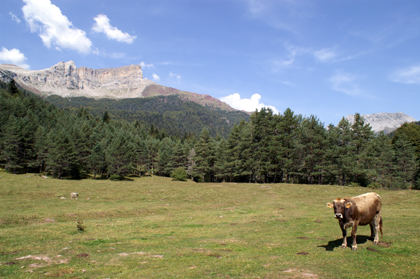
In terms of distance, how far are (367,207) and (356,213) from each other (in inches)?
44.4

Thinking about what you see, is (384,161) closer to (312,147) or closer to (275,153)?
(312,147)

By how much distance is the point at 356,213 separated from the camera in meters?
11.6

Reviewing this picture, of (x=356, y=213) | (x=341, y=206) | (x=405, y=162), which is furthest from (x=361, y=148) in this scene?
(x=341, y=206)

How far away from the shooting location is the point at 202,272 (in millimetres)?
9477

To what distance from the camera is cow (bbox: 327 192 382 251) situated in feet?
37.3

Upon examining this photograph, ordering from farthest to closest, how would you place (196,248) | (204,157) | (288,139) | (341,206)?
1. (204,157)
2. (288,139)
3. (196,248)
4. (341,206)

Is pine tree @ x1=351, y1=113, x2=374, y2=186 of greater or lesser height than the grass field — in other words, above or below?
above

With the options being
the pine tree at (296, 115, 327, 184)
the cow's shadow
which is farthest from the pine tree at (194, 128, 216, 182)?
the cow's shadow

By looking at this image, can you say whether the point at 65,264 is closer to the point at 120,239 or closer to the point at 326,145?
the point at 120,239

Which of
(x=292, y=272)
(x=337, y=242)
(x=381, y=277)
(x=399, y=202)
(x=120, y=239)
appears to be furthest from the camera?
(x=399, y=202)

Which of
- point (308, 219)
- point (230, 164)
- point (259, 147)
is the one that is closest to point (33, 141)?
point (230, 164)

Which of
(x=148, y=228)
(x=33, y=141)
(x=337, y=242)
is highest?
(x=33, y=141)

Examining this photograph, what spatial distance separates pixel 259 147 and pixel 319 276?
184 ft

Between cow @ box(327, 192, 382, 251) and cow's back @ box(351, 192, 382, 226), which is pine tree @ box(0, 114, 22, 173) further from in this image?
cow's back @ box(351, 192, 382, 226)
